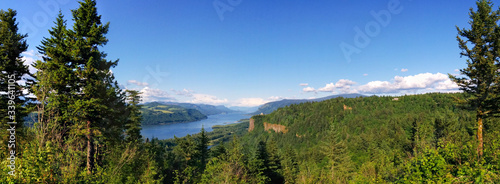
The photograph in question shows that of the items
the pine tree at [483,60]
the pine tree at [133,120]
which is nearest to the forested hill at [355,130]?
the pine tree at [483,60]

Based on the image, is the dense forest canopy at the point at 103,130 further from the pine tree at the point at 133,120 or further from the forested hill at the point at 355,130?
the forested hill at the point at 355,130

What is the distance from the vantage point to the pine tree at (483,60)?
56.3ft

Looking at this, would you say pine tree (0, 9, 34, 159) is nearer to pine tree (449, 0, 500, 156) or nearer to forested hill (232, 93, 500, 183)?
forested hill (232, 93, 500, 183)

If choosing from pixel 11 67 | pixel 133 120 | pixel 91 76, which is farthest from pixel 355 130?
pixel 11 67

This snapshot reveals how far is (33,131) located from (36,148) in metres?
0.83

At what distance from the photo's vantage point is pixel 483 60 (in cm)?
1709

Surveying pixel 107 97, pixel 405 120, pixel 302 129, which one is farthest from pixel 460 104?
pixel 302 129

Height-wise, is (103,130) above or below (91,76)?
below

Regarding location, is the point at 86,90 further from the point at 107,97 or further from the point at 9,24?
the point at 9,24

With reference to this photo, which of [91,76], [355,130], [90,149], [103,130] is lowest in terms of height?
[355,130]

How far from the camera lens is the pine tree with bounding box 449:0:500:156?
17.2 m

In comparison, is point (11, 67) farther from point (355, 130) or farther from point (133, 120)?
point (355, 130)

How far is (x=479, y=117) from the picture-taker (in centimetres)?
1848

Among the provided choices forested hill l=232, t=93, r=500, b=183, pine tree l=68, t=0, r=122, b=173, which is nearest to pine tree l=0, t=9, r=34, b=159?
pine tree l=68, t=0, r=122, b=173
